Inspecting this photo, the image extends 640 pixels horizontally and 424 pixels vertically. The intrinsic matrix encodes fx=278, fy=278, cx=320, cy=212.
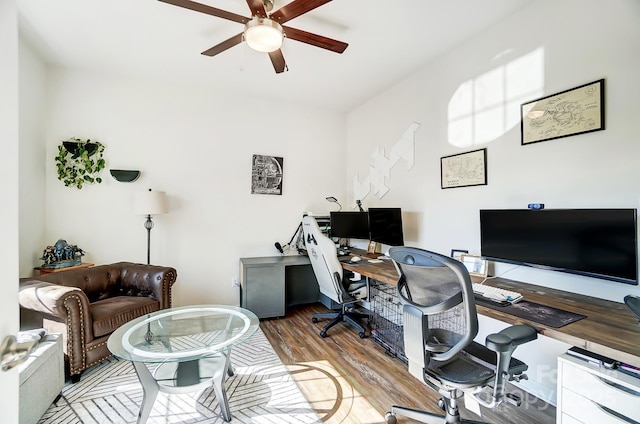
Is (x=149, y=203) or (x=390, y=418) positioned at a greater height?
(x=149, y=203)

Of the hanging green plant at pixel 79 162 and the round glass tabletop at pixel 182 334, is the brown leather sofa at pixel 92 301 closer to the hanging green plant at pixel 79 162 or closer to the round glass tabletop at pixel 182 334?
the round glass tabletop at pixel 182 334

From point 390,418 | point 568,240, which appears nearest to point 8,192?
point 390,418

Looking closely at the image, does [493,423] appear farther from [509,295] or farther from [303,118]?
[303,118]

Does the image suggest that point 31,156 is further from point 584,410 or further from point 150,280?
point 584,410

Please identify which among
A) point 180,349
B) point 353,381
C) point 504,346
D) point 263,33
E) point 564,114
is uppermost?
point 263,33

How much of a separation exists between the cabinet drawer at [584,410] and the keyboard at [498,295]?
17.6 inches

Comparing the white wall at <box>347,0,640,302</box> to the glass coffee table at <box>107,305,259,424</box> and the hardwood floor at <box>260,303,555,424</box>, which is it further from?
the glass coffee table at <box>107,305,259,424</box>

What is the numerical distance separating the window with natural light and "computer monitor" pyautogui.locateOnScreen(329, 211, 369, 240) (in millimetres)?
1377

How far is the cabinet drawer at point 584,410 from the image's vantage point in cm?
114

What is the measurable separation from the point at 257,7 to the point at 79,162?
2635 millimetres

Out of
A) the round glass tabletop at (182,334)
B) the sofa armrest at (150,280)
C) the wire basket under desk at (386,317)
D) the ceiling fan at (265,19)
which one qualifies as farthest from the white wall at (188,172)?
the ceiling fan at (265,19)

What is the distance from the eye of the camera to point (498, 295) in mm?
1662

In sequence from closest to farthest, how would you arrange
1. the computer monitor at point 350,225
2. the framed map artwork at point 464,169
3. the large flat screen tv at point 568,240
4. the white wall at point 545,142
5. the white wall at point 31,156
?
the large flat screen tv at point 568,240 → the white wall at point 545,142 → the framed map artwork at point 464,169 → the white wall at point 31,156 → the computer monitor at point 350,225

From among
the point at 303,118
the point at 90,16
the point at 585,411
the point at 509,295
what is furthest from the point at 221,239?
the point at 585,411
